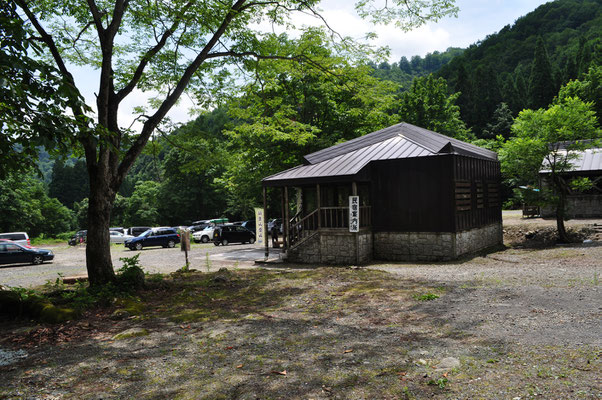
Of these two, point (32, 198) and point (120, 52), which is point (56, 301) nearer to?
point (120, 52)

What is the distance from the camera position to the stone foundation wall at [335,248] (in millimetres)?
14576

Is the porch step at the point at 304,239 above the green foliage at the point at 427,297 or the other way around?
above

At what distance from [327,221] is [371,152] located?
3.31m

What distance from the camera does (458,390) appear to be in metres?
4.01

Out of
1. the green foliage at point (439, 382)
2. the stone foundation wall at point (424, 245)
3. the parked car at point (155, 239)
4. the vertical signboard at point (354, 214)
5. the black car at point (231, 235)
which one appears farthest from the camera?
the black car at point (231, 235)

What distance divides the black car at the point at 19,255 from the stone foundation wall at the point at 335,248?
14.7 meters

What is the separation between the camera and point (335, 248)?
49.0 ft

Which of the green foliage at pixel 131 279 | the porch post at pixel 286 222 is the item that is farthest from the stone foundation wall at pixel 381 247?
the green foliage at pixel 131 279

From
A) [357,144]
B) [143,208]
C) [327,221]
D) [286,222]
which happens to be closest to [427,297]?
[327,221]

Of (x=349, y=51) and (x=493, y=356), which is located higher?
(x=349, y=51)

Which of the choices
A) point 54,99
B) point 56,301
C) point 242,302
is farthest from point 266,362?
point 56,301

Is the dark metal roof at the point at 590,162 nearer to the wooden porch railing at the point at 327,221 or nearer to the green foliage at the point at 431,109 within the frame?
the wooden porch railing at the point at 327,221

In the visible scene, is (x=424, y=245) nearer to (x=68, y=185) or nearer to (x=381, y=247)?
(x=381, y=247)

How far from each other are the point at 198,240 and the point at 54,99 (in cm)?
2772
